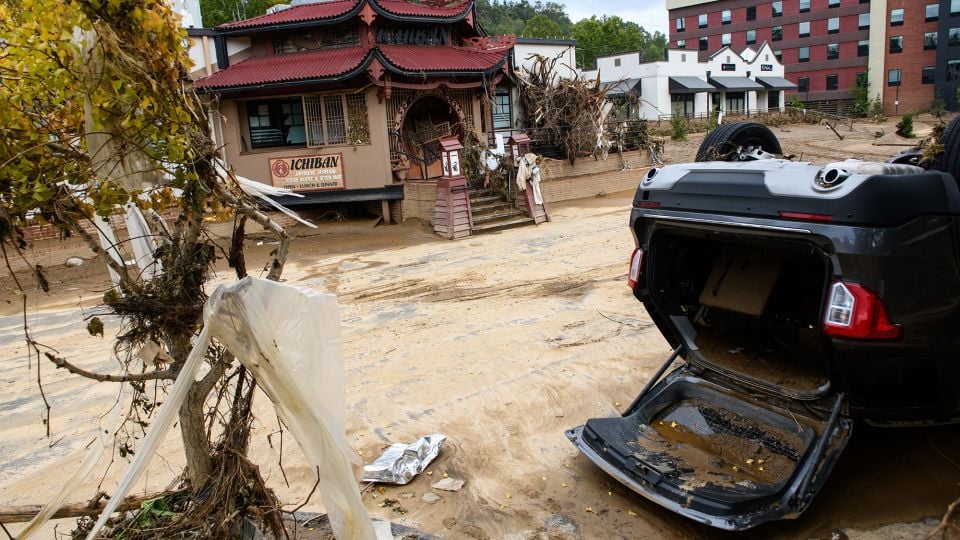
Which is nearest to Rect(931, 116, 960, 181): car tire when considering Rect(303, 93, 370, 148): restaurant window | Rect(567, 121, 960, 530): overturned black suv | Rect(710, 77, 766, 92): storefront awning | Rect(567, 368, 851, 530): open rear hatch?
Rect(567, 121, 960, 530): overturned black suv

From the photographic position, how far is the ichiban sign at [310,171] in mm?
17406

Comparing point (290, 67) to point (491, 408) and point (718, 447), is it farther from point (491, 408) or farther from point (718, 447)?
point (718, 447)

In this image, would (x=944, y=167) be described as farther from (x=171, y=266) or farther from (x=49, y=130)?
(x=49, y=130)

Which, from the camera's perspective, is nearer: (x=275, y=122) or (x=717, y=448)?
(x=717, y=448)

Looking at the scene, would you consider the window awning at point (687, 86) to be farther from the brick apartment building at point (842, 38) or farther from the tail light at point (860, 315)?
the tail light at point (860, 315)

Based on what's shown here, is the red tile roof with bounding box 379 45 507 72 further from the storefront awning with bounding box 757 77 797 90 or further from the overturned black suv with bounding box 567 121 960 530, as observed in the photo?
→ the storefront awning with bounding box 757 77 797 90

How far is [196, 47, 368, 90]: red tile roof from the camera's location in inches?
645

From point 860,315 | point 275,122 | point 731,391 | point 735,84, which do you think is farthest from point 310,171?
point 735,84

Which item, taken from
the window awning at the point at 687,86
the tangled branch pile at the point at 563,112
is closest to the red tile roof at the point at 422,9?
the tangled branch pile at the point at 563,112

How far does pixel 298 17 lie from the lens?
17.7 meters

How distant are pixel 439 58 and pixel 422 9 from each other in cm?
179

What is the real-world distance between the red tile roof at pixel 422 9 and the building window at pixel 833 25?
47111 mm

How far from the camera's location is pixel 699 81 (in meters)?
42.8

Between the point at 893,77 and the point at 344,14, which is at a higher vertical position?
the point at 344,14
